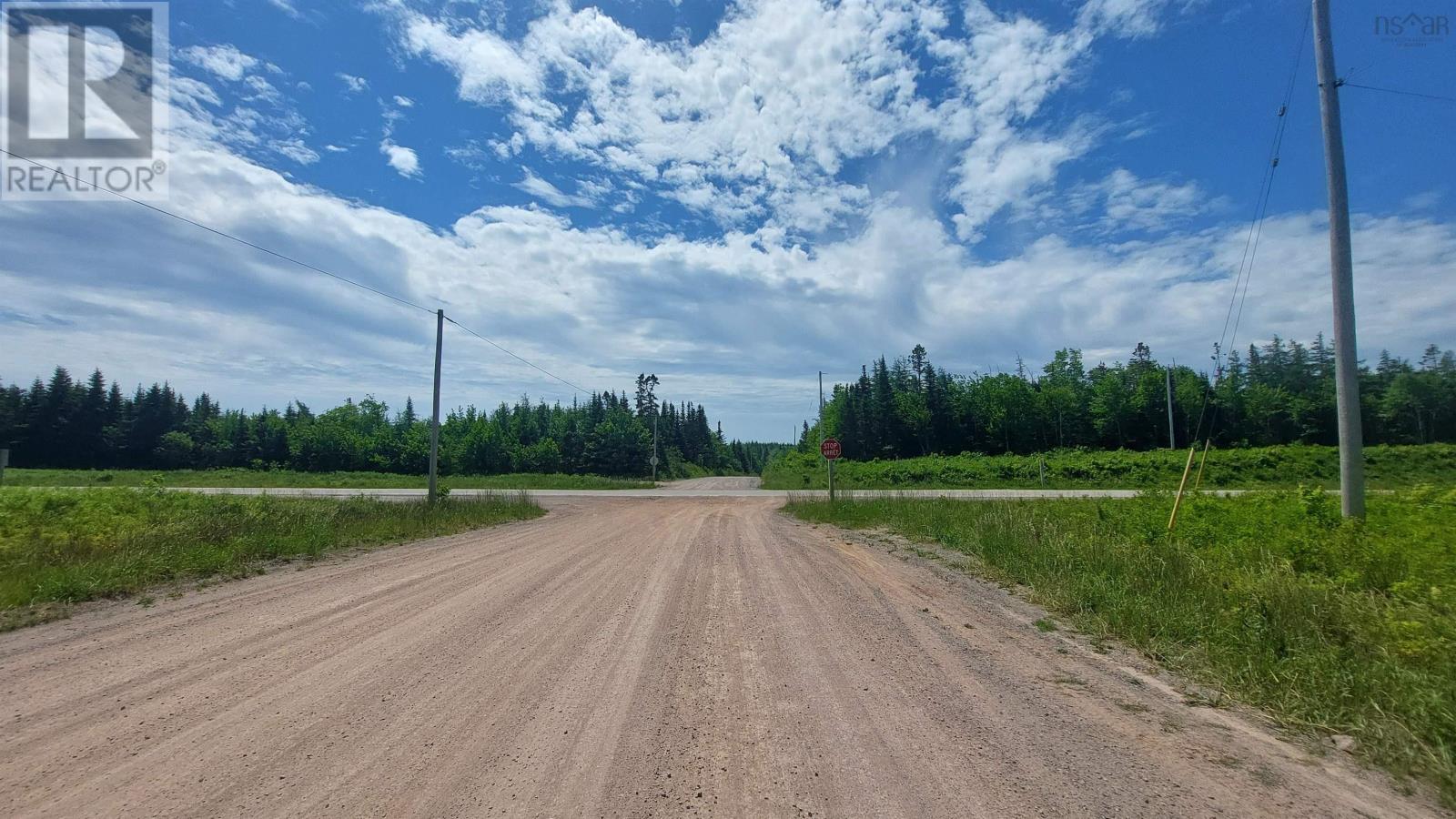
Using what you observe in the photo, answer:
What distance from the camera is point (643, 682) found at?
15.4ft

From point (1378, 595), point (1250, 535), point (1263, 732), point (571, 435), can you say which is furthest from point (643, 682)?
point (571, 435)

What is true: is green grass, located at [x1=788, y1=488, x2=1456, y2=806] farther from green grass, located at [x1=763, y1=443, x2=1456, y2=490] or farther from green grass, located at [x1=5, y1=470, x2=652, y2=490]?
green grass, located at [x1=5, y1=470, x2=652, y2=490]

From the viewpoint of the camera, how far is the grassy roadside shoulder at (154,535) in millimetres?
7492

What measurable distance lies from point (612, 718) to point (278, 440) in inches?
3596

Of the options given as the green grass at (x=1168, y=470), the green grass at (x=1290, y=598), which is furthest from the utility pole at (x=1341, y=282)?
the green grass at (x=1168, y=470)

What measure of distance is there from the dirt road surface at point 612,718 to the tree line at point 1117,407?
5397 centimetres

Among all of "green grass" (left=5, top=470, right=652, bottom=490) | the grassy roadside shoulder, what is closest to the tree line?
"green grass" (left=5, top=470, right=652, bottom=490)

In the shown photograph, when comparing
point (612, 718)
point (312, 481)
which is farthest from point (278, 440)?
point (612, 718)

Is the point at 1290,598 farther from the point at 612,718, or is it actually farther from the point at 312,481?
the point at 312,481

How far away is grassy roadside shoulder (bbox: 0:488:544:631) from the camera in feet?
24.6

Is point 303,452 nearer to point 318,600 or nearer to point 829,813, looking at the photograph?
point 318,600

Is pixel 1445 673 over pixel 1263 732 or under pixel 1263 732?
over

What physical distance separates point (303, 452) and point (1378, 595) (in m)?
90.4

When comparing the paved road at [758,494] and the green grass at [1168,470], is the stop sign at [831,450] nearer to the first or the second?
the paved road at [758,494]
